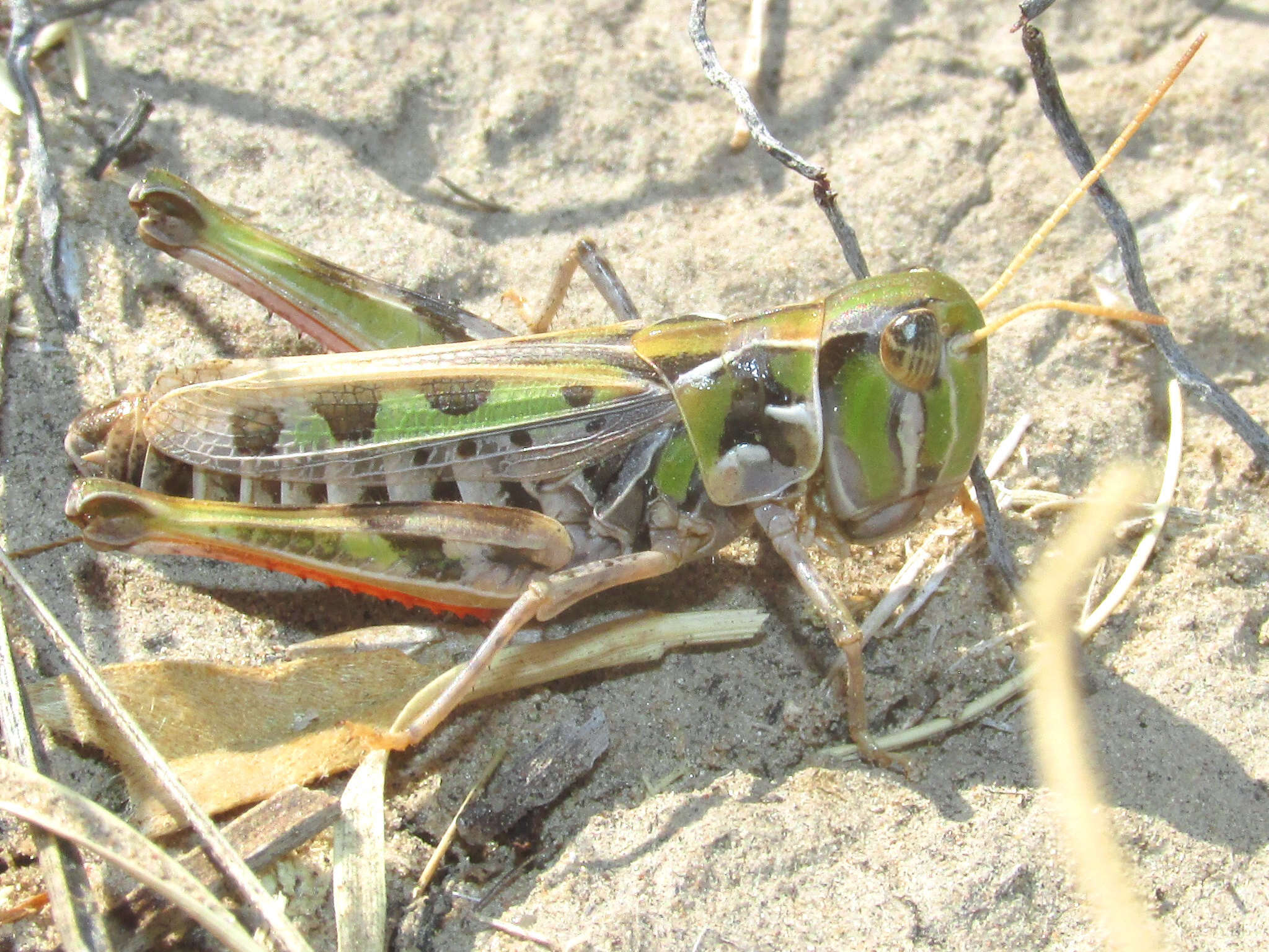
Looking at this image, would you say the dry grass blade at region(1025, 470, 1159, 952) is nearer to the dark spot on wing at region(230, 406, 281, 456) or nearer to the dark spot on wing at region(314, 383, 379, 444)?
the dark spot on wing at region(314, 383, 379, 444)

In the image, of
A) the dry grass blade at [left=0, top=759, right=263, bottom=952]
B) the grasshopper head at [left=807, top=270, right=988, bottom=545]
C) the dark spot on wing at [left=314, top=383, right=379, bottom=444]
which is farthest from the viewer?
the dark spot on wing at [left=314, top=383, right=379, bottom=444]

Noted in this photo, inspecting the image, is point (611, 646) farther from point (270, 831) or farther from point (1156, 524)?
point (1156, 524)

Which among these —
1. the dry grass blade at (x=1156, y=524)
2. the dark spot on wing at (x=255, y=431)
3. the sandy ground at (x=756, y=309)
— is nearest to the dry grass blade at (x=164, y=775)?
the sandy ground at (x=756, y=309)

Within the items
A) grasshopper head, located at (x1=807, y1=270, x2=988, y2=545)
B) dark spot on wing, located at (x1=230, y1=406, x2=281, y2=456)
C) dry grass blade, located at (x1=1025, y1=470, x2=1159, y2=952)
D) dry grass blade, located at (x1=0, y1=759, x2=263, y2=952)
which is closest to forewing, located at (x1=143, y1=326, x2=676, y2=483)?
dark spot on wing, located at (x1=230, y1=406, x2=281, y2=456)

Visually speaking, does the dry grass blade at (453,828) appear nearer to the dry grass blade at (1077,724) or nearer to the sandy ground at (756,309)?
the sandy ground at (756,309)

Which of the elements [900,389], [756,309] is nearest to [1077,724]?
[900,389]
